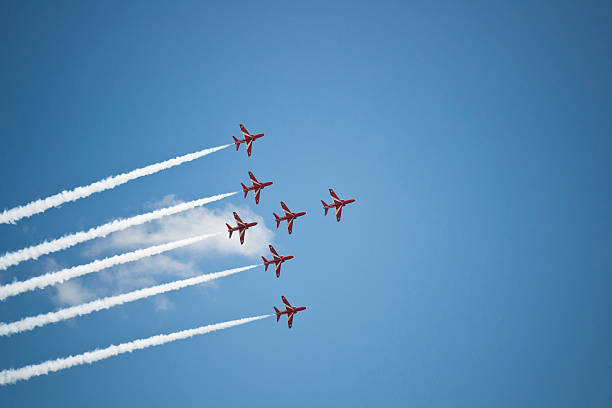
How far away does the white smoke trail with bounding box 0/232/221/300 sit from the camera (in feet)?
222

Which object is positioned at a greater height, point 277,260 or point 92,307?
point 277,260

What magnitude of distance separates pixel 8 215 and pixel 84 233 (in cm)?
1105

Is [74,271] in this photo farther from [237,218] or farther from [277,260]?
[277,260]

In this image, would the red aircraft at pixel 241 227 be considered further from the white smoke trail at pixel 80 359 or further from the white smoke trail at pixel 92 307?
the white smoke trail at pixel 80 359

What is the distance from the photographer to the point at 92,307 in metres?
72.0

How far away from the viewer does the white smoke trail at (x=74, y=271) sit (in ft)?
222

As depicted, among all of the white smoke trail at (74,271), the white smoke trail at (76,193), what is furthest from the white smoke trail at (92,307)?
the white smoke trail at (76,193)

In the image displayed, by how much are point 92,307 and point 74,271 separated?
20.8 ft

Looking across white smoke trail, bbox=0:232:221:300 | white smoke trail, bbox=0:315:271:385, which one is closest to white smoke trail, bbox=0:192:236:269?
white smoke trail, bbox=0:232:221:300

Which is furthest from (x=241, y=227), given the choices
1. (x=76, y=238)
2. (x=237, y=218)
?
(x=76, y=238)

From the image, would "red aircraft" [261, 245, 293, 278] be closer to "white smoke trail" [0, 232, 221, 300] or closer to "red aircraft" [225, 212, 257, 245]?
"red aircraft" [225, 212, 257, 245]

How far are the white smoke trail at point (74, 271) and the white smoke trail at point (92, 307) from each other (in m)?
4.73

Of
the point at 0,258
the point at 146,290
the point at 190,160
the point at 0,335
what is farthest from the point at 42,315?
the point at 190,160

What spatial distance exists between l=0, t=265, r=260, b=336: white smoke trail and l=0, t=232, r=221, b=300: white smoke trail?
186 inches
